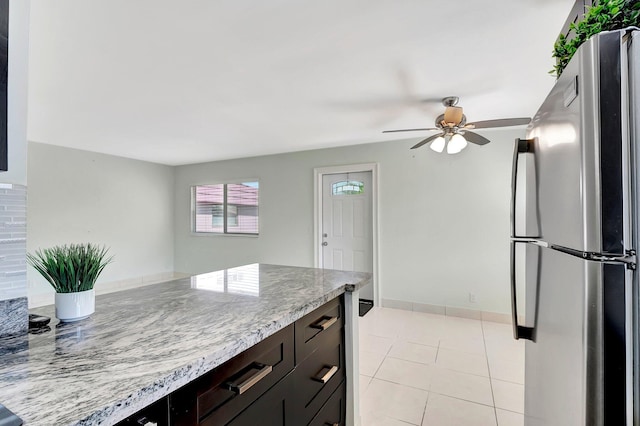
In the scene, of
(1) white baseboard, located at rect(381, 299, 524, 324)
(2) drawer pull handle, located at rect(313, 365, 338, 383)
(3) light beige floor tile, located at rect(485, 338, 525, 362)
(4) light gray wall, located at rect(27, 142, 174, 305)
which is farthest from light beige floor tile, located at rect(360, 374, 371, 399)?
(4) light gray wall, located at rect(27, 142, 174, 305)

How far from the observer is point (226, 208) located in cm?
585

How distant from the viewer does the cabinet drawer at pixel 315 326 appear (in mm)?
1198

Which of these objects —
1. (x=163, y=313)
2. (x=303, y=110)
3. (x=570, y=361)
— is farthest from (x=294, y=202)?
(x=570, y=361)

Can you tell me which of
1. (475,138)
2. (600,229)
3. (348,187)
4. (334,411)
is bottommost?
(334,411)

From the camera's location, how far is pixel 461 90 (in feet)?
8.52

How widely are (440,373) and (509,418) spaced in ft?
1.95

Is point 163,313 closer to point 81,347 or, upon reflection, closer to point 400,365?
point 81,347

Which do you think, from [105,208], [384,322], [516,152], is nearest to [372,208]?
[384,322]

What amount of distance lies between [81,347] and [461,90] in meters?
2.99

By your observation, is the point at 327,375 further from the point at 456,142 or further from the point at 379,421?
the point at 456,142

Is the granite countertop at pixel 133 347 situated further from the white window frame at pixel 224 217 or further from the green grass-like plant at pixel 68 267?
the white window frame at pixel 224 217

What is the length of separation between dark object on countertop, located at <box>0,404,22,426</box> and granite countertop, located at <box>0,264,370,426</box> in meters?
0.02

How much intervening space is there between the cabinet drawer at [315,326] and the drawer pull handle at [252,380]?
8.4 inches

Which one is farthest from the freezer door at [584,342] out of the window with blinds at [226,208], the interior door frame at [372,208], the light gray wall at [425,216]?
the window with blinds at [226,208]
